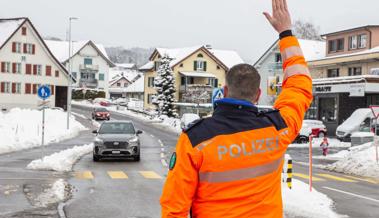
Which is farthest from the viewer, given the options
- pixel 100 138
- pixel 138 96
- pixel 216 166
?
pixel 138 96

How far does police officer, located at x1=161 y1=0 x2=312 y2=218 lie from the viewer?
3.04 m

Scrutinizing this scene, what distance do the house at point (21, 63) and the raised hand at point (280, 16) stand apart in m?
69.8

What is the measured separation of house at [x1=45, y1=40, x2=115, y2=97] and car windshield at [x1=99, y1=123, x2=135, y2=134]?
244 ft

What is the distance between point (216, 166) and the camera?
3121 mm

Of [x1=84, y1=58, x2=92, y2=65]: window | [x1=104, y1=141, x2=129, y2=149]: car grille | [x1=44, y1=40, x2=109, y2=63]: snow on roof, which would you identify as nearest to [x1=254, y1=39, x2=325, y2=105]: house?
[x1=84, y1=58, x2=92, y2=65]: window

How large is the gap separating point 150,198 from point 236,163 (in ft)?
32.6

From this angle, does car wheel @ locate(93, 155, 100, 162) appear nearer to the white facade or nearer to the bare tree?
the white facade

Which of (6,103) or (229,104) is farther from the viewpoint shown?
(6,103)

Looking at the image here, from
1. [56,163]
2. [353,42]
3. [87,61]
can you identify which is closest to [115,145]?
[56,163]

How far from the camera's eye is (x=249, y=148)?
3.22 m

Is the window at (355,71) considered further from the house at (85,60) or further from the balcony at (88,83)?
the balcony at (88,83)

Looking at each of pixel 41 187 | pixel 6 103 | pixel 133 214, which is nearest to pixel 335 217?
pixel 133 214

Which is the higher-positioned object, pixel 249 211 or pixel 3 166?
pixel 249 211

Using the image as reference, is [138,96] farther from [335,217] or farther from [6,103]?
[335,217]
